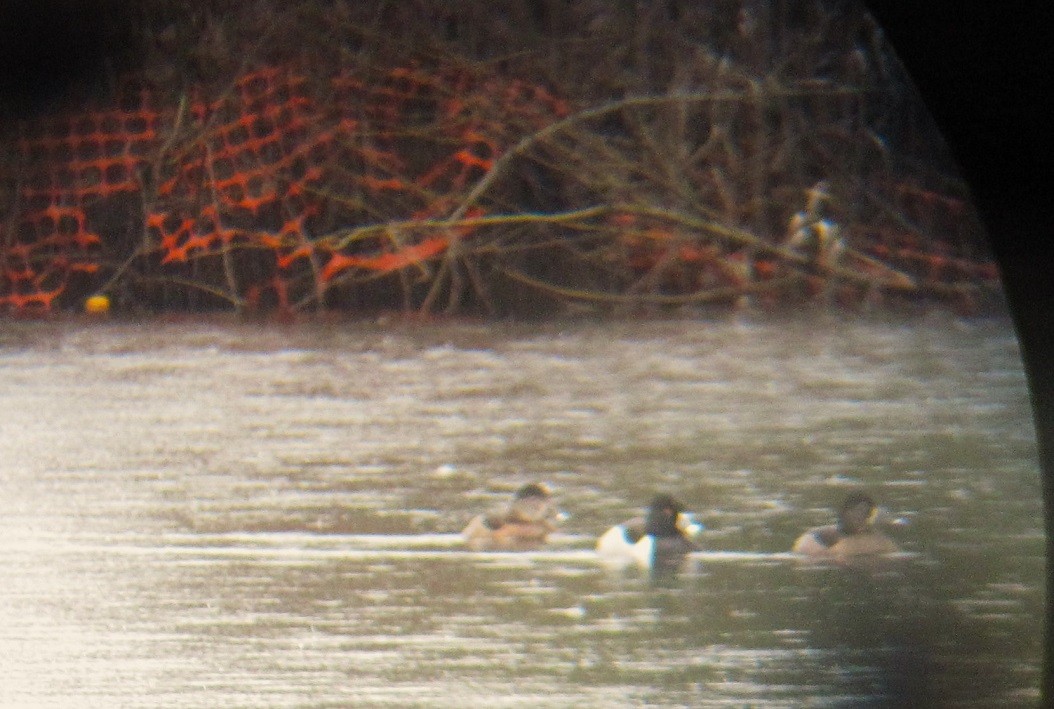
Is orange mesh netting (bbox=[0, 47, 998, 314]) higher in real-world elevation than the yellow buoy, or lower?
higher

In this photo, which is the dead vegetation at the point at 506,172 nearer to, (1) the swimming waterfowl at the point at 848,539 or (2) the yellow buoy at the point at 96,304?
(2) the yellow buoy at the point at 96,304

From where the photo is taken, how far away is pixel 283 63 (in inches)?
607

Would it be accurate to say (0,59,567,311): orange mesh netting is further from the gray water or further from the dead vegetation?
the gray water

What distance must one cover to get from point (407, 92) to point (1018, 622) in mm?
10715

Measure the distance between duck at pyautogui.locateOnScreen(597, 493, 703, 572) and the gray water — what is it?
0.09m

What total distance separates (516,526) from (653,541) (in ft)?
1.59

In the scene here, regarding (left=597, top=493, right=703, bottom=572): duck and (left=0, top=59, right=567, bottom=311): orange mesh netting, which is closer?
(left=597, top=493, right=703, bottom=572): duck

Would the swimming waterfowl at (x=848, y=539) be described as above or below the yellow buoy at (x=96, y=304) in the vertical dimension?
above

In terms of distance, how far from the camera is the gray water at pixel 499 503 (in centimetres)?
416

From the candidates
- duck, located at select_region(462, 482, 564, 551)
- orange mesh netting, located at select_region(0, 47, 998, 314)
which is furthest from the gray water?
orange mesh netting, located at select_region(0, 47, 998, 314)

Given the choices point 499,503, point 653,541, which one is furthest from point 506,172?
point 653,541

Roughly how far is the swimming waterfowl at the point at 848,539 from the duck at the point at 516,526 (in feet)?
2.66

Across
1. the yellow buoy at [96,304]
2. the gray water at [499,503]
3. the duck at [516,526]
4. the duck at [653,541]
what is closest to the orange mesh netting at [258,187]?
the yellow buoy at [96,304]

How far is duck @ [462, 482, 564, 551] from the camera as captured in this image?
591cm
